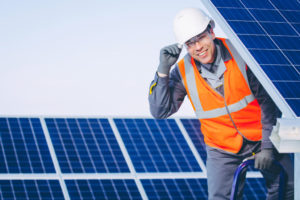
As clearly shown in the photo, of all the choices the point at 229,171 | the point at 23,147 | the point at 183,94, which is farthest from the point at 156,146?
the point at 229,171

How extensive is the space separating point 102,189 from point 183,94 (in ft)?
21.6

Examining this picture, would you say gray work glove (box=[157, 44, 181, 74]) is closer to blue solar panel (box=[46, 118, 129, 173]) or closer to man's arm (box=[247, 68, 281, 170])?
man's arm (box=[247, 68, 281, 170])

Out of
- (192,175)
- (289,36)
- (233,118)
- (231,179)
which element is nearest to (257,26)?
(289,36)

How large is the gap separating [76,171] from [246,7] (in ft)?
26.4

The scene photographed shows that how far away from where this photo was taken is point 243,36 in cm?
577

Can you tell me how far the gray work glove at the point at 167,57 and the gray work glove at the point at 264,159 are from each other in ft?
4.55

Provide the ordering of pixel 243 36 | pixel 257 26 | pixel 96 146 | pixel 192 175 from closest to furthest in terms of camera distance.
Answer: pixel 243 36, pixel 257 26, pixel 192 175, pixel 96 146

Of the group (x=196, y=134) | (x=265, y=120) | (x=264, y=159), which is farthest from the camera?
(x=196, y=134)

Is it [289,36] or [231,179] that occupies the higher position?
[289,36]

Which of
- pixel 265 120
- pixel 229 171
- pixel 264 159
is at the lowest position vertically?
pixel 229 171

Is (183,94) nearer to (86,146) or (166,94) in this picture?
(166,94)

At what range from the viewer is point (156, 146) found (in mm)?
14164

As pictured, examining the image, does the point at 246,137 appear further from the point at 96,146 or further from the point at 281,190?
the point at 96,146

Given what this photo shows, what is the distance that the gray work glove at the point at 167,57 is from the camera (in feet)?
20.4
